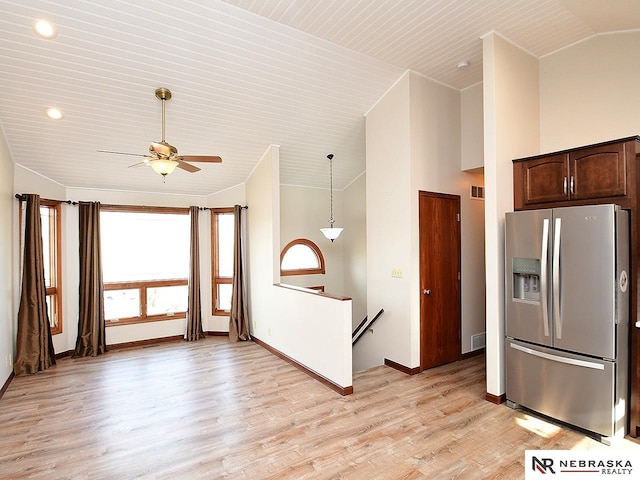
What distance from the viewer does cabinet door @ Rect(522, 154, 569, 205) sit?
3.24 meters

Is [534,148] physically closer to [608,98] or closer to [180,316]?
[608,98]

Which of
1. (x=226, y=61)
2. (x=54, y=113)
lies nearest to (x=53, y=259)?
(x=54, y=113)

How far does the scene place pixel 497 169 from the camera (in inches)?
136

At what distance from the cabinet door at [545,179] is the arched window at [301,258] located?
427 centimetres

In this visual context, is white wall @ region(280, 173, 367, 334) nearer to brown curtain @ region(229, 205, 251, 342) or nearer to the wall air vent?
brown curtain @ region(229, 205, 251, 342)

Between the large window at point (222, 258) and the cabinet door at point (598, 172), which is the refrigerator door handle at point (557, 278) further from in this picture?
the large window at point (222, 258)

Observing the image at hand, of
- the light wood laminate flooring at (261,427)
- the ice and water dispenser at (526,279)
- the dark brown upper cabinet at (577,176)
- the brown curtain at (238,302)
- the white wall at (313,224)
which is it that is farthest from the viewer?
the white wall at (313,224)

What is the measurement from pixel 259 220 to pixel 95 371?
9.97 ft

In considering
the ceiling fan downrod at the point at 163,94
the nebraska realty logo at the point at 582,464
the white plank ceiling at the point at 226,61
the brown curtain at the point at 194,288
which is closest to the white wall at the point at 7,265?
the white plank ceiling at the point at 226,61

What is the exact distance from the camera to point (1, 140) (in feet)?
12.9

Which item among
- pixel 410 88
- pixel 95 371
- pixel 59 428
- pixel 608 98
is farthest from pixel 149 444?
pixel 608 98

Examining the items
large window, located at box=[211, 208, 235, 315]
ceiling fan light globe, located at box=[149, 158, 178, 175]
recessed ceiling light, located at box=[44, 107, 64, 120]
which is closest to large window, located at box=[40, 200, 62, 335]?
recessed ceiling light, located at box=[44, 107, 64, 120]

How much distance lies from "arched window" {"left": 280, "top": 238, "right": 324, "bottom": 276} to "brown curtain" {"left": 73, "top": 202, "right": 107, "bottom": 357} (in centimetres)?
302

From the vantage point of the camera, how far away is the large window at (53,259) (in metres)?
5.16
